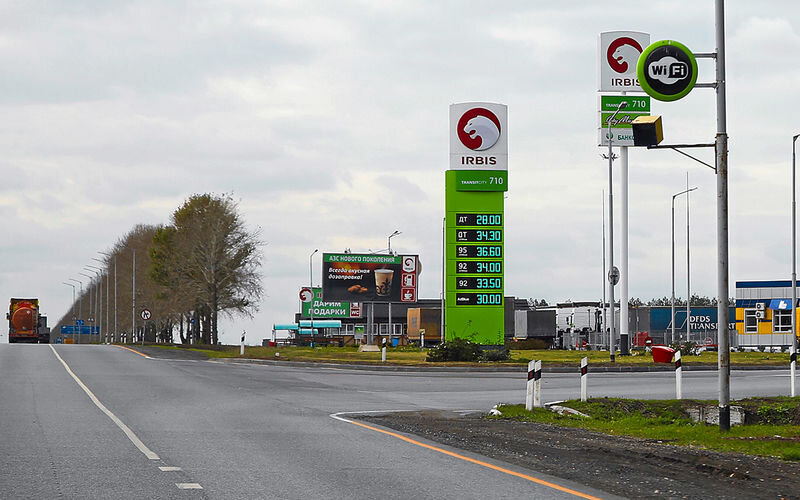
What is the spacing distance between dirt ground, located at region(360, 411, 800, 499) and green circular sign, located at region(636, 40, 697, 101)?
5.80m

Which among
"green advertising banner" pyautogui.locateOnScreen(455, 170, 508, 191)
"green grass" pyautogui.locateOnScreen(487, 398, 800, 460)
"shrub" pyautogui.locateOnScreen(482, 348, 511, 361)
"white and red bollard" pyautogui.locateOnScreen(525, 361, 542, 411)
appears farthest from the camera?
"green advertising banner" pyautogui.locateOnScreen(455, 170, 508, 191)

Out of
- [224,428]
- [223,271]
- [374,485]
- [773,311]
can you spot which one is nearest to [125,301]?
[223,271]

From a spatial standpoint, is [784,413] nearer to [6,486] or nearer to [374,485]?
[374,485]

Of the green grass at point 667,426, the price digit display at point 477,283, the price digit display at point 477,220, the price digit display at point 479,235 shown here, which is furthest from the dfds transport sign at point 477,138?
the green grass at point 667,426

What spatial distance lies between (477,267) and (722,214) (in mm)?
28646

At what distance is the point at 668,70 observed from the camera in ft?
53.9

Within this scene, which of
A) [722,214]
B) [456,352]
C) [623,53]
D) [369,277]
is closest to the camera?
[722,214]

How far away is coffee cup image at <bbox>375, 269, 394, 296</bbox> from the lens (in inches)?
2945

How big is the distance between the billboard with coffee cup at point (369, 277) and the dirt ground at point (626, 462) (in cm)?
5642

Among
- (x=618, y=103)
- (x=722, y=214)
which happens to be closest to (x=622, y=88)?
(x=618, y=103)

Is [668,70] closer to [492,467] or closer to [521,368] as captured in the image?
[492,467]

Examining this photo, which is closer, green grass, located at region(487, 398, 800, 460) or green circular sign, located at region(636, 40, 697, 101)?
green grass, located at region(487, 398, 800, 460)

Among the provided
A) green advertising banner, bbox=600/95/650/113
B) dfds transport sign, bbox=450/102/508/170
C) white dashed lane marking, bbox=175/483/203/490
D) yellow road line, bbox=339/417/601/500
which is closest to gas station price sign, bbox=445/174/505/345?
dfds transport sign, bbox=450/102/508/170

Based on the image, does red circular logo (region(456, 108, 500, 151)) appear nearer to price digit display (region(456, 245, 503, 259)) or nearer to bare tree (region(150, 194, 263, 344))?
price digit display (region(456, 245, 503, 259))
